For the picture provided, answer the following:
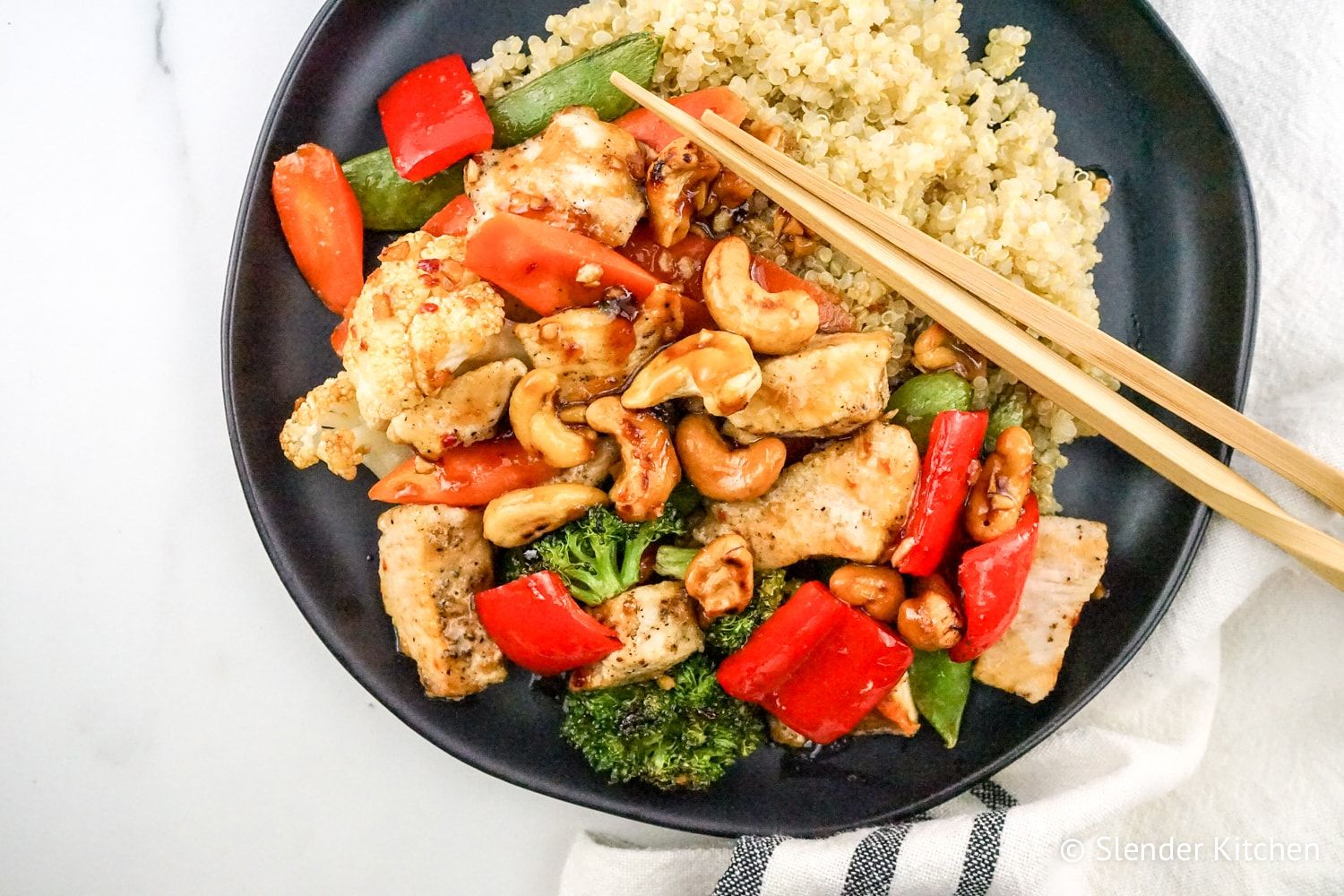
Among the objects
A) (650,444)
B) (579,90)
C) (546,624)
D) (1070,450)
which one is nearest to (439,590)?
(546,624)

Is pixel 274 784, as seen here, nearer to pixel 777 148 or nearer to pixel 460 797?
pixel 460 797

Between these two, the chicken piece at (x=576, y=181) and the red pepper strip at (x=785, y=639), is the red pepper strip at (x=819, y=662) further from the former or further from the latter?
the chicken piece at (x=576, y=181)

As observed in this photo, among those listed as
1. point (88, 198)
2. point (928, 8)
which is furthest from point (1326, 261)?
point (88, 198)

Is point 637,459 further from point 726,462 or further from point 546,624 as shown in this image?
point 546,624

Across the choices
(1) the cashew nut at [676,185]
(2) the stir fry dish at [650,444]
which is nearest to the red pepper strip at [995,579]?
(2) the stir fry dish at [650,444]

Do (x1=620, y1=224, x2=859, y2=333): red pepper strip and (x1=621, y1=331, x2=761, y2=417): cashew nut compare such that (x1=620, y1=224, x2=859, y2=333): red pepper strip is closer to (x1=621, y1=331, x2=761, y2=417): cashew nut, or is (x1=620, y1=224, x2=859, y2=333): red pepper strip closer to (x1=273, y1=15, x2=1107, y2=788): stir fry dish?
(x1=273, y1=15, x2=1107, y2=788): stir fry dish

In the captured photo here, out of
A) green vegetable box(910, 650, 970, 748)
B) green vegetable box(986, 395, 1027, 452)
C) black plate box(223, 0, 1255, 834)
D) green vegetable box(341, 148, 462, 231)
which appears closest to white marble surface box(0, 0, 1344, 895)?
black plate box(223, 0, 1255, 834)
